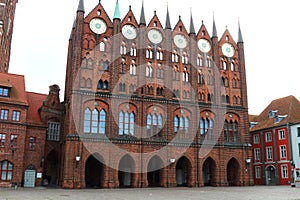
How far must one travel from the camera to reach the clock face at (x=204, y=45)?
167ft

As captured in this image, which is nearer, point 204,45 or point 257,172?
point 204,45

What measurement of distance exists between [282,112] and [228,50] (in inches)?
607

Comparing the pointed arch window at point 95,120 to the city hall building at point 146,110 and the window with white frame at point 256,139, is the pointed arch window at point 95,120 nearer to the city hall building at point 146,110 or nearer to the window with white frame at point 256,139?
the city hall building at point 146,110

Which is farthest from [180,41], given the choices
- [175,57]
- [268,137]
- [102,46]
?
[268,137]

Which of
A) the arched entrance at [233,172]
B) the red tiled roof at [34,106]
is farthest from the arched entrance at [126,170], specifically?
the arched entrance at [233,172]

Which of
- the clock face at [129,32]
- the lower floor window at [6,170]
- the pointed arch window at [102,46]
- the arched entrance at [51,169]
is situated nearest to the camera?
the lower floor window at [6,170]

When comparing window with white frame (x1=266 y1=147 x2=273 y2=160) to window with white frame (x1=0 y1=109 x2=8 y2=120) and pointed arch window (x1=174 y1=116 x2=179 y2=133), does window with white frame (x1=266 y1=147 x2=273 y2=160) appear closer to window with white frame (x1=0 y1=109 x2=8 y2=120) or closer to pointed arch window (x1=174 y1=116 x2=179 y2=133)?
pointed arch window (x1=174 y1=116 x2=179 y2=133)

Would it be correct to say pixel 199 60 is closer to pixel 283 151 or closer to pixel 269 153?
pixel 283 151

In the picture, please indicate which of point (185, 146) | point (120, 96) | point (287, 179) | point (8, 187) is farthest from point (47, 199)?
point (287, 179)

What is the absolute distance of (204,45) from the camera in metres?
51.4

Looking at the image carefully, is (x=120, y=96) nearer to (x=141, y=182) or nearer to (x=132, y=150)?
(x=132, y=150)

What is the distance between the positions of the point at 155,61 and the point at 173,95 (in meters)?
5.35

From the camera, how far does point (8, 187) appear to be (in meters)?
38.3

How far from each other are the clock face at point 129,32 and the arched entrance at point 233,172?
75.2 ft
